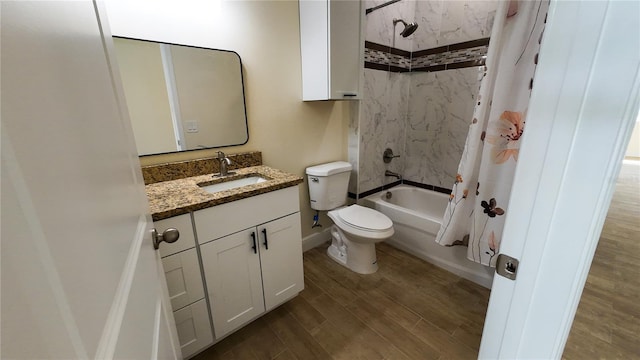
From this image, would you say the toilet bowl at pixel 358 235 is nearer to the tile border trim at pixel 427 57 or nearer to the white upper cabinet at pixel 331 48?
the white upper cabinet at pixel 331 48

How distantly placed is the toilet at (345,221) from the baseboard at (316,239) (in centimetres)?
18

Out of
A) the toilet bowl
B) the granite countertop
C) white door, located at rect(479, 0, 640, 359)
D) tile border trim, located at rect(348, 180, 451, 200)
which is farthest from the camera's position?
tile border trim, located at rect(348, 180, 451, 200)

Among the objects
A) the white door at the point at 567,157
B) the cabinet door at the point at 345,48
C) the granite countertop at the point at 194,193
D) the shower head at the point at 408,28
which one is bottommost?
the granite countertop at the point at 194,193

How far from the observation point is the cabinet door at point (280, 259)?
1472mm

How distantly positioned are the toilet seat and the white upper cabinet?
916 mm

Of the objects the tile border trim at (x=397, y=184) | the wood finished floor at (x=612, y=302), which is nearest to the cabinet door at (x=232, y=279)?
the tile border trim at (x=397, y=184)

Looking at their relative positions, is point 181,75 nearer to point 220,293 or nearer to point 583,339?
point 220,293

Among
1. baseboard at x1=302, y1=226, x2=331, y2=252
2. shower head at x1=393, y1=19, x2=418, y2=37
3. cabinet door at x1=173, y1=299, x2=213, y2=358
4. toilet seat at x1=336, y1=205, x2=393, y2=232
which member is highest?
shower head at x1=393, y1=19, x2=418, y2=37

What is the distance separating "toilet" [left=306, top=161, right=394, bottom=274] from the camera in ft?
6.27

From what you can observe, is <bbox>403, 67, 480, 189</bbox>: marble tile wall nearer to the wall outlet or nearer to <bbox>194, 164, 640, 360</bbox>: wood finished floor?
<bbox>194, 164, 640, 360</bbox>: wood finished floor

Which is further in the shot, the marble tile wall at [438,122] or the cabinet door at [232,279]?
the marble tile wall at [438,122]

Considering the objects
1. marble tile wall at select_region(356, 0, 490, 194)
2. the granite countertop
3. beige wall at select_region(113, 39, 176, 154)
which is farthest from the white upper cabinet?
beige wall at select_region(113, 39, 176, 154)

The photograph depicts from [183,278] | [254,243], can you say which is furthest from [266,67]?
[183,278]

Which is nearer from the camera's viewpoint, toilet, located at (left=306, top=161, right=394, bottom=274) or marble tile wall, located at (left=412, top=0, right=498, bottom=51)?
toilet, located at (left=306, top=161, right=394, bottom=274)
